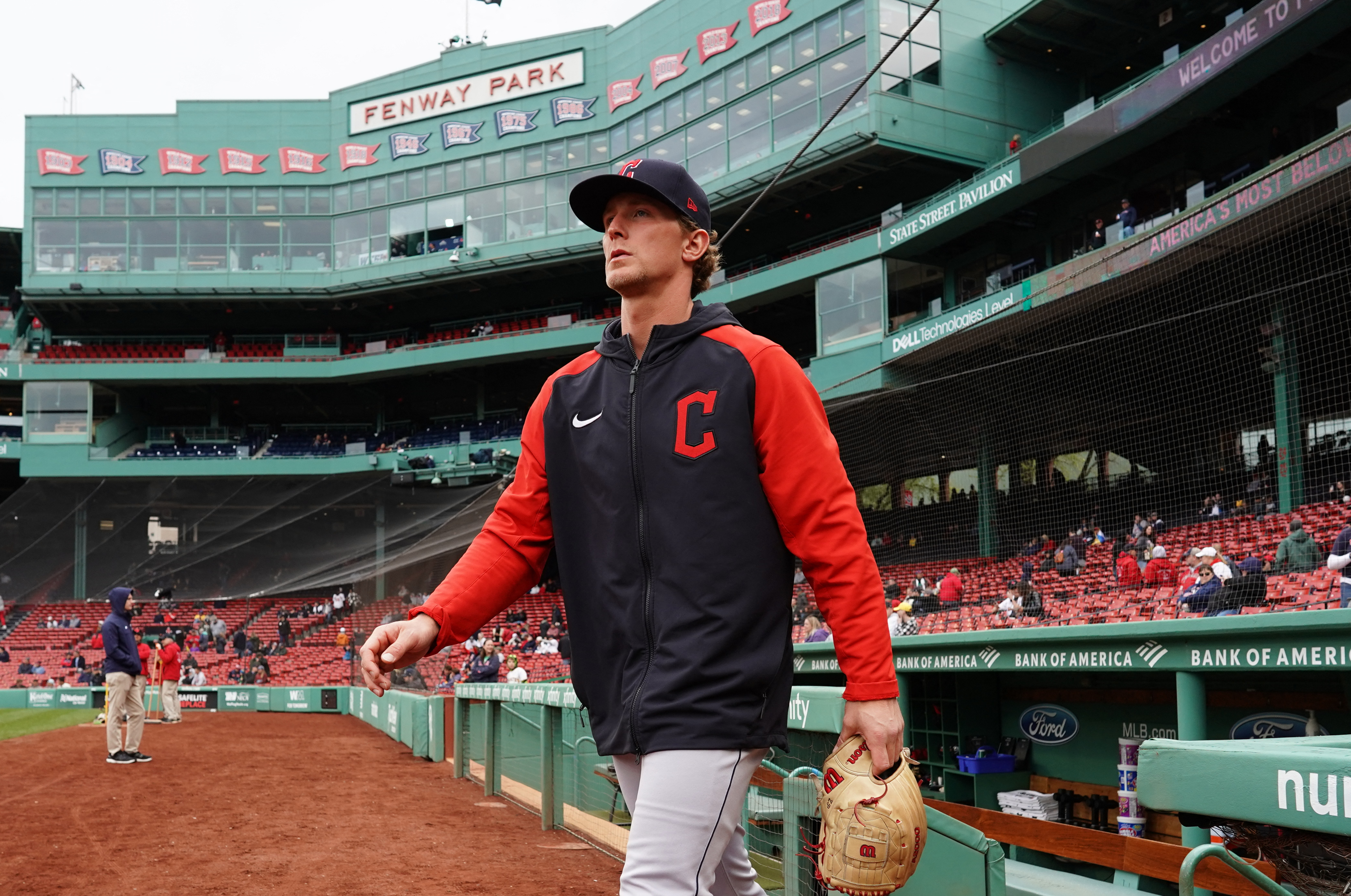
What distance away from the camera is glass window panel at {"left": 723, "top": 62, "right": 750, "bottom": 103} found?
33.6 meters

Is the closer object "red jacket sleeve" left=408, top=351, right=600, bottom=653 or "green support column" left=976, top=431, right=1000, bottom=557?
"red jacket sleeve" left=408, top=351, right=600, bottom=653

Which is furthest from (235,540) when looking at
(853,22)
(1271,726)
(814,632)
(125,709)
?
(1271,726)

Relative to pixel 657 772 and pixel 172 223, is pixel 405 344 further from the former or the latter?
pixel 657 772

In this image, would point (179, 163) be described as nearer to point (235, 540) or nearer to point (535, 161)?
point (535, 161)

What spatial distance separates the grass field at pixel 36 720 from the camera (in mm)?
19312

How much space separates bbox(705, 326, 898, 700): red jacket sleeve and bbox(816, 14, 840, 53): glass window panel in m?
29.8

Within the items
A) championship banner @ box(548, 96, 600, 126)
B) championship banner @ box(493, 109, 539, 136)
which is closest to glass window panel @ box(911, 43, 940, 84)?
championship banner @ box(548, 96, 600, 126)

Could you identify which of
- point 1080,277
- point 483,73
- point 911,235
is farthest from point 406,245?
point 1080,277

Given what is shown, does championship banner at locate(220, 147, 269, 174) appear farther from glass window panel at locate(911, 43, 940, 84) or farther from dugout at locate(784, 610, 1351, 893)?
dugout at locate(784, 610, 1351, 893)

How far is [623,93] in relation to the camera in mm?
39062

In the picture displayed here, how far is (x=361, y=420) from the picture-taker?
1844 inches

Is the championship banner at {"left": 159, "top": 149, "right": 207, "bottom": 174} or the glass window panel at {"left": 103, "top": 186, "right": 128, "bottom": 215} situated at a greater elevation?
the championship banner at {"left": 159, "top": 149, "right": 207, "bottom": 174}

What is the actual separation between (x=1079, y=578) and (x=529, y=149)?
3219cm

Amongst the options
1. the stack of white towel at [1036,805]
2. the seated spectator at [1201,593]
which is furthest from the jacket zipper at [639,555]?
the seated spectator at [1201,593]
